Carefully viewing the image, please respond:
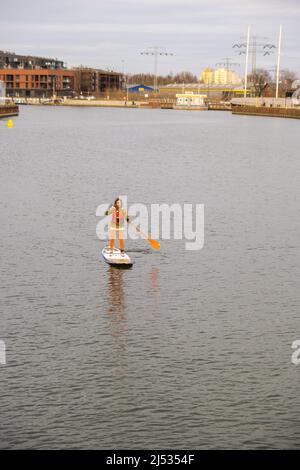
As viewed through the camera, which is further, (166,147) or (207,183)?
(166,147)

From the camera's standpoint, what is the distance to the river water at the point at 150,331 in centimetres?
1934

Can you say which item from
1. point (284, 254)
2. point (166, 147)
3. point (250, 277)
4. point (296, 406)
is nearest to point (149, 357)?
point (296, 406)

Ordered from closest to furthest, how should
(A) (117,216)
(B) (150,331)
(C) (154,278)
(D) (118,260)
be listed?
(B) (150,331), (C) (154,278), (A) (117,216), (D) (118,260)

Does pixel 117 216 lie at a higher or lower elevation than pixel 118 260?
higher

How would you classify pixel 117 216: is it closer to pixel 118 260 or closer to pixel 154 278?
pixel 118 260

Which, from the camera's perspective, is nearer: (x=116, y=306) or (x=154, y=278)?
(x=116, y=306)

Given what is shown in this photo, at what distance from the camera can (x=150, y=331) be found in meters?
25.8

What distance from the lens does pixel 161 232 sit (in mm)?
42875

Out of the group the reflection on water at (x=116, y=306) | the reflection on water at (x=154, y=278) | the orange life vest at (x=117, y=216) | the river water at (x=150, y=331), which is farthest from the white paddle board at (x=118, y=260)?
the orange life vest at (x=117, y=216)

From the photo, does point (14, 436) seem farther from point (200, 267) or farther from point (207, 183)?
point (207, 183)

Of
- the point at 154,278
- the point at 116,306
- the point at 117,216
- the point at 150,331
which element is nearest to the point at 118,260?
the point at 117,216

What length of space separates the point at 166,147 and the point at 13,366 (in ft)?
303

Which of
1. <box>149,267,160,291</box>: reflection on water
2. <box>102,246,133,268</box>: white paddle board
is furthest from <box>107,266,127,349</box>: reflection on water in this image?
<box>149,267,160,291</box>: reflection on water

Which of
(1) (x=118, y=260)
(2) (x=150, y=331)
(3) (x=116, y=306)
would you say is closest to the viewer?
(2) (x=150, y=331)
